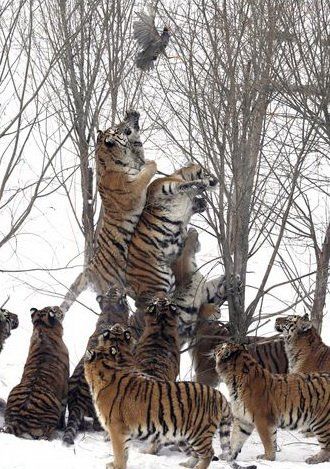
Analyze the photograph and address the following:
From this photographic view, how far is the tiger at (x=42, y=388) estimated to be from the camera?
707 centimetres

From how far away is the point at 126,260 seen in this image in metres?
8.73

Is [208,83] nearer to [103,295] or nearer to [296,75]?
[296,75]

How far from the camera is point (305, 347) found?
8.13 meters

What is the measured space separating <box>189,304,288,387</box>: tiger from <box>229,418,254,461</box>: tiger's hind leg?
1.31m

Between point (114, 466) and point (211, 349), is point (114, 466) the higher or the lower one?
the lower one

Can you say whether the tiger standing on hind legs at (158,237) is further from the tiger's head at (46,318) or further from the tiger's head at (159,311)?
the tiger's head at (46,318)

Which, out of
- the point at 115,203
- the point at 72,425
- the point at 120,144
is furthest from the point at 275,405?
the point at 120,144

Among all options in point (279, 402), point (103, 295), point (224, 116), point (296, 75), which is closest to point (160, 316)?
point (103, 295)

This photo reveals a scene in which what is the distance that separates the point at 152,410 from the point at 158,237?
268 cm

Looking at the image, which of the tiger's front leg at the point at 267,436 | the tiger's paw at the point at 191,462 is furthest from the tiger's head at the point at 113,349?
the tiger's front leg at the point at 267,436

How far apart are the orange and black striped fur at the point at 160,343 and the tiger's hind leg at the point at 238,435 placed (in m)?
0.81

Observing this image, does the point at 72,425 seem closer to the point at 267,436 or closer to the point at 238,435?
the point at 238,435

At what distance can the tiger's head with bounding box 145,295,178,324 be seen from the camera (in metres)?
7.83

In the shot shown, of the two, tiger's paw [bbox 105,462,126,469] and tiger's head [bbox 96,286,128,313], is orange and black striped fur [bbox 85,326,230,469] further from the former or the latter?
tiger's head [bbox 96,286,128,313]
